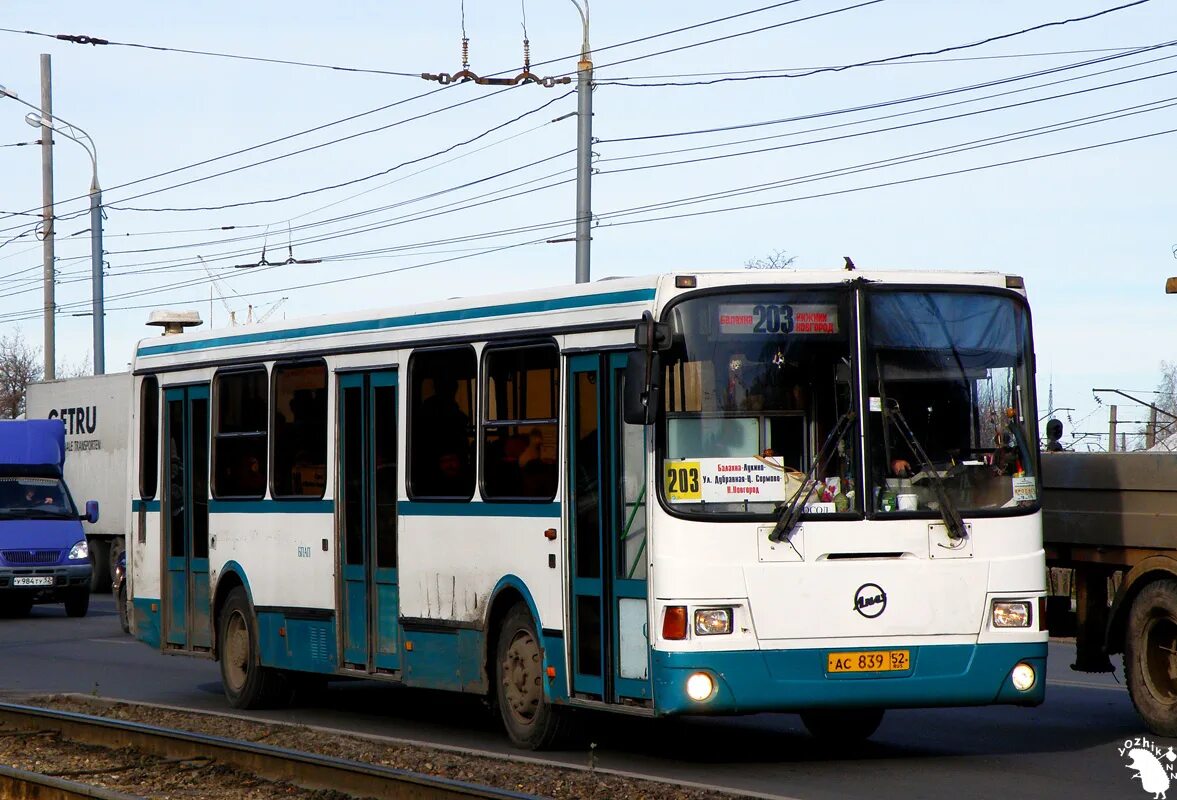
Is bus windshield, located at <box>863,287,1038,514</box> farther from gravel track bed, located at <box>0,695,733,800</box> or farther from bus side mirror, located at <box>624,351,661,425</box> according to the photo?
gravel track bed, located at <box>0,695,733,800</box>

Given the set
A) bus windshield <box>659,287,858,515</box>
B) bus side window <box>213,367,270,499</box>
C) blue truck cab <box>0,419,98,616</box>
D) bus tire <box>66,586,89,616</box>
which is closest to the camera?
bus windshield <box>659,287,858,515</box>

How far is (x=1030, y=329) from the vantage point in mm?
11695

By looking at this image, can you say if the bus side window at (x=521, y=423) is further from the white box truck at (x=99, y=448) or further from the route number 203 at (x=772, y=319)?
the white box truck at (x=99, y=448)

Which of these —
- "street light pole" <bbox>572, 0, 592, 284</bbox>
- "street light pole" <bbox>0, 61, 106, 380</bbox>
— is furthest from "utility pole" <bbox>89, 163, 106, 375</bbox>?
"street light pole" <bbox>572, 0, 592, 284</bbox>

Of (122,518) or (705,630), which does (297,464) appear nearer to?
(705,630)

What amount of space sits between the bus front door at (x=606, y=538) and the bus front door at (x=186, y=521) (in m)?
5.37

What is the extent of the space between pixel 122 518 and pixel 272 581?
19246mm

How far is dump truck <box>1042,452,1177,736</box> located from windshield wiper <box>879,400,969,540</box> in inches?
72.8

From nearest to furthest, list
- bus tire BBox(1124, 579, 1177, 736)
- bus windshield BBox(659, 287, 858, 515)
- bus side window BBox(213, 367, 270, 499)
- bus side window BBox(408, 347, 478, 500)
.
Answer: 1. bus windshield BBox(659, 287, 858, 515)
2. bus tire BBox(1124, 579, 1177, 736)
3. bus side window BBox(408, 347, 478, 500)
4. bus side window BBox(213, 367, 270, 499)

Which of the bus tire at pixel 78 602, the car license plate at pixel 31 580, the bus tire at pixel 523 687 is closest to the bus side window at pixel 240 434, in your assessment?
the bus tire at pixel 523 687

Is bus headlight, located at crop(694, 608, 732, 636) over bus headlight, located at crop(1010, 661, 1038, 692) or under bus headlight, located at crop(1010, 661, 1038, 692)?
over

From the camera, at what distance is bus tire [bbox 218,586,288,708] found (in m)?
15.7

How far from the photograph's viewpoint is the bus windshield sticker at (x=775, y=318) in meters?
11.1

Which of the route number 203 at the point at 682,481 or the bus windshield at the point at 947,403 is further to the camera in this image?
the bus windshield at the point at 947,403
